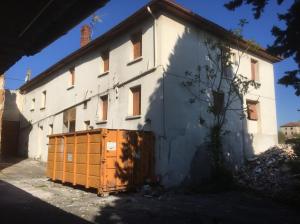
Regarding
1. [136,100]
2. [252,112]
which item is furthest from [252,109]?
[136,100]

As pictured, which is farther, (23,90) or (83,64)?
(23,90)

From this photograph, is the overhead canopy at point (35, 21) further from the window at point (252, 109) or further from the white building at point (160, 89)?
the window at point (252, 109)

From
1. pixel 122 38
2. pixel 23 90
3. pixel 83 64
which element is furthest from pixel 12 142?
pixel 122 38

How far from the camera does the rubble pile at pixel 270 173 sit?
12.8 meters

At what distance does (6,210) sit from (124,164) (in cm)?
466

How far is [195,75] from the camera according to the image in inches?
588

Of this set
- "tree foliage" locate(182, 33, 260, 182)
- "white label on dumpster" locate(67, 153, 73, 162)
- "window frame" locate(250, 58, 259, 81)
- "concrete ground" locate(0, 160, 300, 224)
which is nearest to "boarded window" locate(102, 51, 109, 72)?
"tree foliage" locate(182, 33, 260, 182)

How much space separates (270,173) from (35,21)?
520 inches

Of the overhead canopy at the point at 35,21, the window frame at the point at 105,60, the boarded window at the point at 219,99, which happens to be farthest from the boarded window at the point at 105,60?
the overhead canopy at the point at 35,21

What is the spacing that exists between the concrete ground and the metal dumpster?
20.9 inches

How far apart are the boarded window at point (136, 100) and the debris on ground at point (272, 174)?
5.74 metres

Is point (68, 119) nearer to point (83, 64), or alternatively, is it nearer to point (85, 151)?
point (83, 64)

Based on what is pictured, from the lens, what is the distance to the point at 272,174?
14.1 m


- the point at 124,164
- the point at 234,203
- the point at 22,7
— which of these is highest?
the point at 22,7
